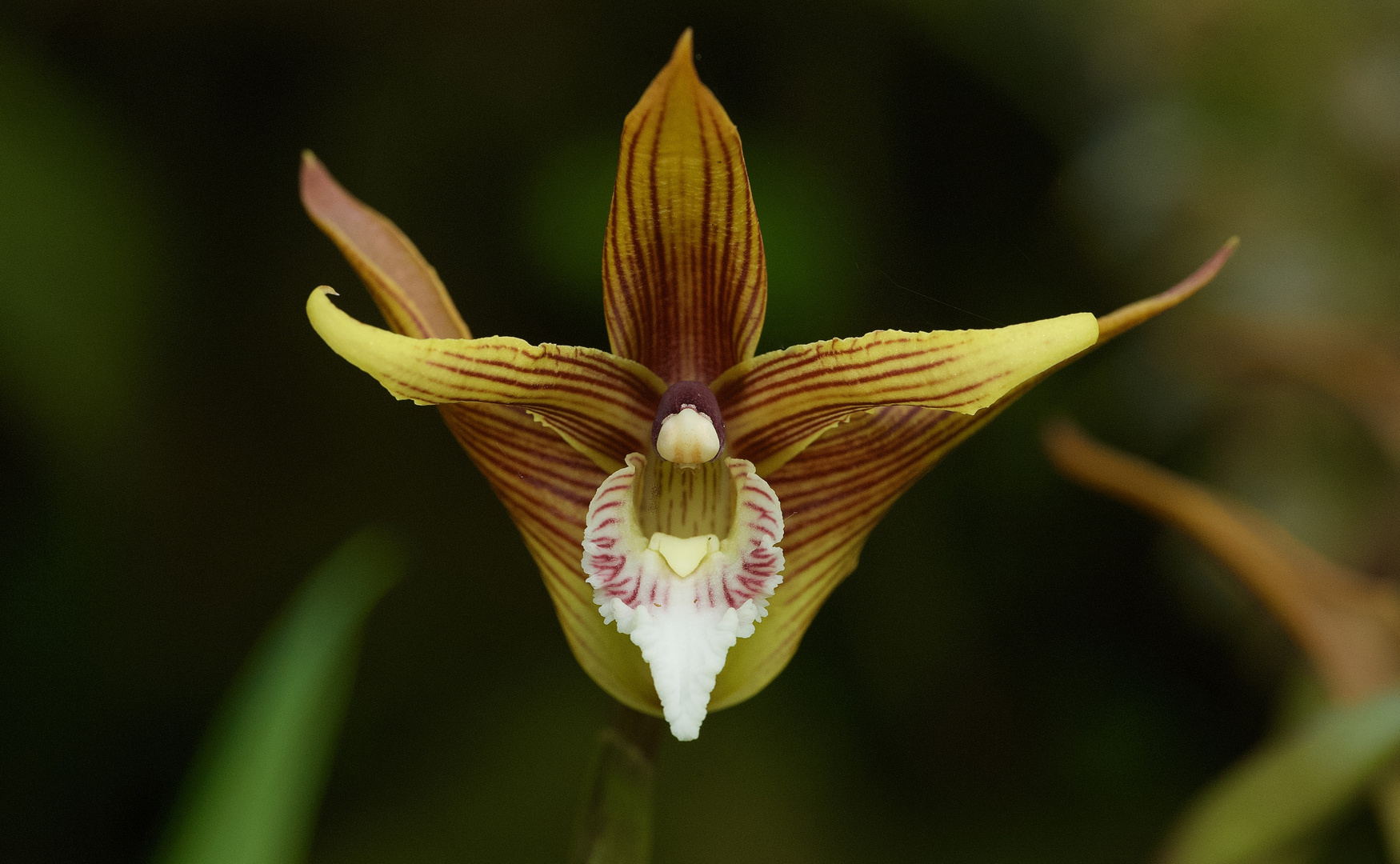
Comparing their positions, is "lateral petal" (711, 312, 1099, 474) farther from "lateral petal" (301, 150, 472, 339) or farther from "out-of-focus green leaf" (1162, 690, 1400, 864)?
"out-of-focus green leaf" (1162, 690, 1400, 864)

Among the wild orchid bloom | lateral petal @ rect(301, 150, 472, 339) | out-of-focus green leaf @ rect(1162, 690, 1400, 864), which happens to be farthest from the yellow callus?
out-of-focus green leaf @ rect(1162, 690, 1400, 864)

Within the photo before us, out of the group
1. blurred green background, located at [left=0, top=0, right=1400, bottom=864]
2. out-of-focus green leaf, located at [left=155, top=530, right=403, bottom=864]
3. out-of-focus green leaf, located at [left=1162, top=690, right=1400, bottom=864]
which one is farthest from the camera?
blurred green background, located at [left=0, top=0, right=1400, bottom=864]

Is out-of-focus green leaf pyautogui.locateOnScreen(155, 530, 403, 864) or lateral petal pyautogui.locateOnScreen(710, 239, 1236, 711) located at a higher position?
lateral petal pyautogui.locateOnScreen(710, 239, 1236, 711)

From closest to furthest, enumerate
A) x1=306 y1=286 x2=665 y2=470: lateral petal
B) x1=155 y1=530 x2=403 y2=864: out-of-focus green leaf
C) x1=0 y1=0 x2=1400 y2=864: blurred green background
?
x1=306 y1=286 x2=665 y2=470: lateral petal, x1=155 y1=530 x2=403 y2=864: out-of-focus green leaf, x1=0 y1=0 x2=1400 y2=864: blurred green background

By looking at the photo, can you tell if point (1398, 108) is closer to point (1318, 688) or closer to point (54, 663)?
point (1318, 688)

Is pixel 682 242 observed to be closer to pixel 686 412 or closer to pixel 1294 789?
pixel 686 412

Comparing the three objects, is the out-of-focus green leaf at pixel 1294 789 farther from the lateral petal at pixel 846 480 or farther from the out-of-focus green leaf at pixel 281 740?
the out-of-focus green leaf at pixel 281 740

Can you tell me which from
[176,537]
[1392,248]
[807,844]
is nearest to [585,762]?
[807,844]

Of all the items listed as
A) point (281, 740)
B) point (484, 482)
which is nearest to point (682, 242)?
point (281, 740)
